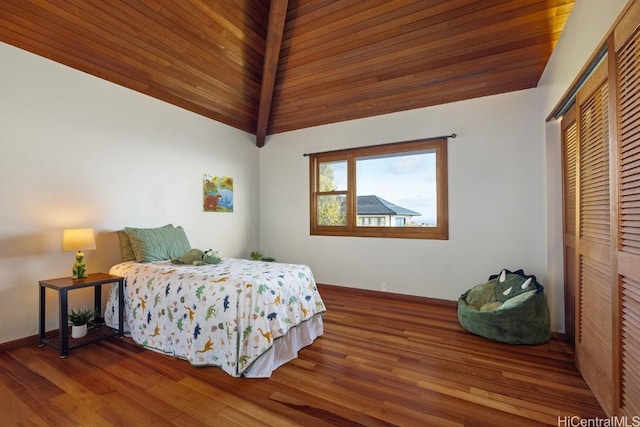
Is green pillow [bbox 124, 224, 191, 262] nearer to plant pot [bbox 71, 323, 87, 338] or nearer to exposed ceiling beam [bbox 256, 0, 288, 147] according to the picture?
plant pot [bbox 71, 323, 87, 338]

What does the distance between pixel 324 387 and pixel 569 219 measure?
2590 millimetres

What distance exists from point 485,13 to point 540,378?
3.11 metres

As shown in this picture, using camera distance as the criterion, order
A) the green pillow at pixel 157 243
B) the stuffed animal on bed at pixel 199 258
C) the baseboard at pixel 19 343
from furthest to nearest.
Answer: the green pillow at pixel 157 243 < the stuffed animal on bed at pixel 199 258 < the baseboard at pixel 19 343

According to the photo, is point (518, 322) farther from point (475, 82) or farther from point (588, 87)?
point (475, 82)

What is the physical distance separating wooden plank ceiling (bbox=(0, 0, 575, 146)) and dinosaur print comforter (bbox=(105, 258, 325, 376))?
7.22 feet

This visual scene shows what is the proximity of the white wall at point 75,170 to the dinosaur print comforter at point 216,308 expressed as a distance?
2.20 ft

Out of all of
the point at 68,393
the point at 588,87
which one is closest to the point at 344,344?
the point at 68,393

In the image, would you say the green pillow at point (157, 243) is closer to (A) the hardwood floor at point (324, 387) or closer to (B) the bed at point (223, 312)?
(B) the bed at point (223, 312)

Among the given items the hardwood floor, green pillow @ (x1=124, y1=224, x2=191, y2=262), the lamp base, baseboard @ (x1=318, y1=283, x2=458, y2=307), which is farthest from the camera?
baseboard @ (x1=318, y1=283, x2=458, y2=307)

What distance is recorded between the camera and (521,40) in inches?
116

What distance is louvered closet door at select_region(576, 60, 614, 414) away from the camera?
5.66ft

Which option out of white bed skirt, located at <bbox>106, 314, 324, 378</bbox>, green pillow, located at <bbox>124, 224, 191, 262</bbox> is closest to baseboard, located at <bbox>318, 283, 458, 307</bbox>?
white bed skirt, located at <bbox>106, 314, 324, 378</bbox>

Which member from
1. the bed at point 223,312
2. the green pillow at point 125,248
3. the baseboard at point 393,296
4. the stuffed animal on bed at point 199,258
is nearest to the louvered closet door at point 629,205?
the bed at point 223,312

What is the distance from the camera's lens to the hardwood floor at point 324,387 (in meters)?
1.70
